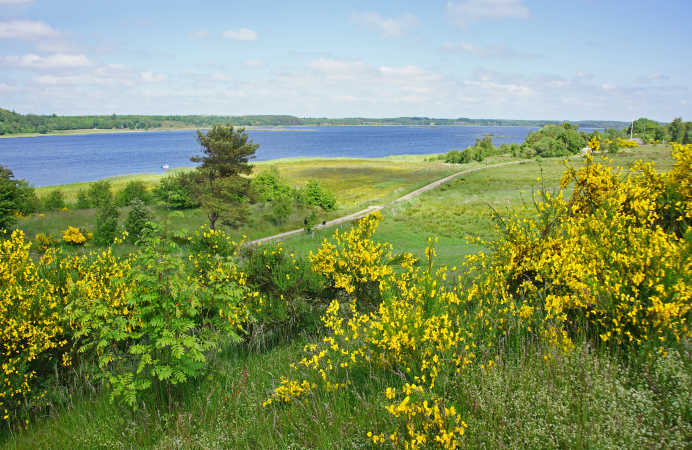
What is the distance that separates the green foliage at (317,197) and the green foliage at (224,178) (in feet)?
27.7

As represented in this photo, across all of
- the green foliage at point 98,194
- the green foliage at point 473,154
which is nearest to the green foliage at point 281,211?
the green foliage at point 98,194

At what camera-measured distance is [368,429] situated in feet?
10.6

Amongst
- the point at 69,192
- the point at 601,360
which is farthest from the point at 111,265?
the point at 69,192

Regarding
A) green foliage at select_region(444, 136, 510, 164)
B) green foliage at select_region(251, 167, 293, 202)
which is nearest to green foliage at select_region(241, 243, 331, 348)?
green foliage at select_region(251, 167, 293, 202)

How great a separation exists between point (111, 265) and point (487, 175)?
65.1 metres

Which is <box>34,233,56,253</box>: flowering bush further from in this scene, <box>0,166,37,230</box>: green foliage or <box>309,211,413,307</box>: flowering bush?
<box>309,211,413,307</box>: flowering bush

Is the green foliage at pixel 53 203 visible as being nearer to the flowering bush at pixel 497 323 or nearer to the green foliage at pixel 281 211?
the green foliage at pixel 281 211

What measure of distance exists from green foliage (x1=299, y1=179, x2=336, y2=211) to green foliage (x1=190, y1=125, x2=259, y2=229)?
8.45 m

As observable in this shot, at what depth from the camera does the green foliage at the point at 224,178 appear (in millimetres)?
37188

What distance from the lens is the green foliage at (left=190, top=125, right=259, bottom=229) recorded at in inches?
1464

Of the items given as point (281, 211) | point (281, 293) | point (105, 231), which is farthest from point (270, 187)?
point (281, 293)

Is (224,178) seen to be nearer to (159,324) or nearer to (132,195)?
(132,195)

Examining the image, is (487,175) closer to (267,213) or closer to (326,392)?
(267,213)

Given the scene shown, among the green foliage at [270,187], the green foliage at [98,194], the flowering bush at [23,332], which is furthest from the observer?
the green foliage at [98,194]
